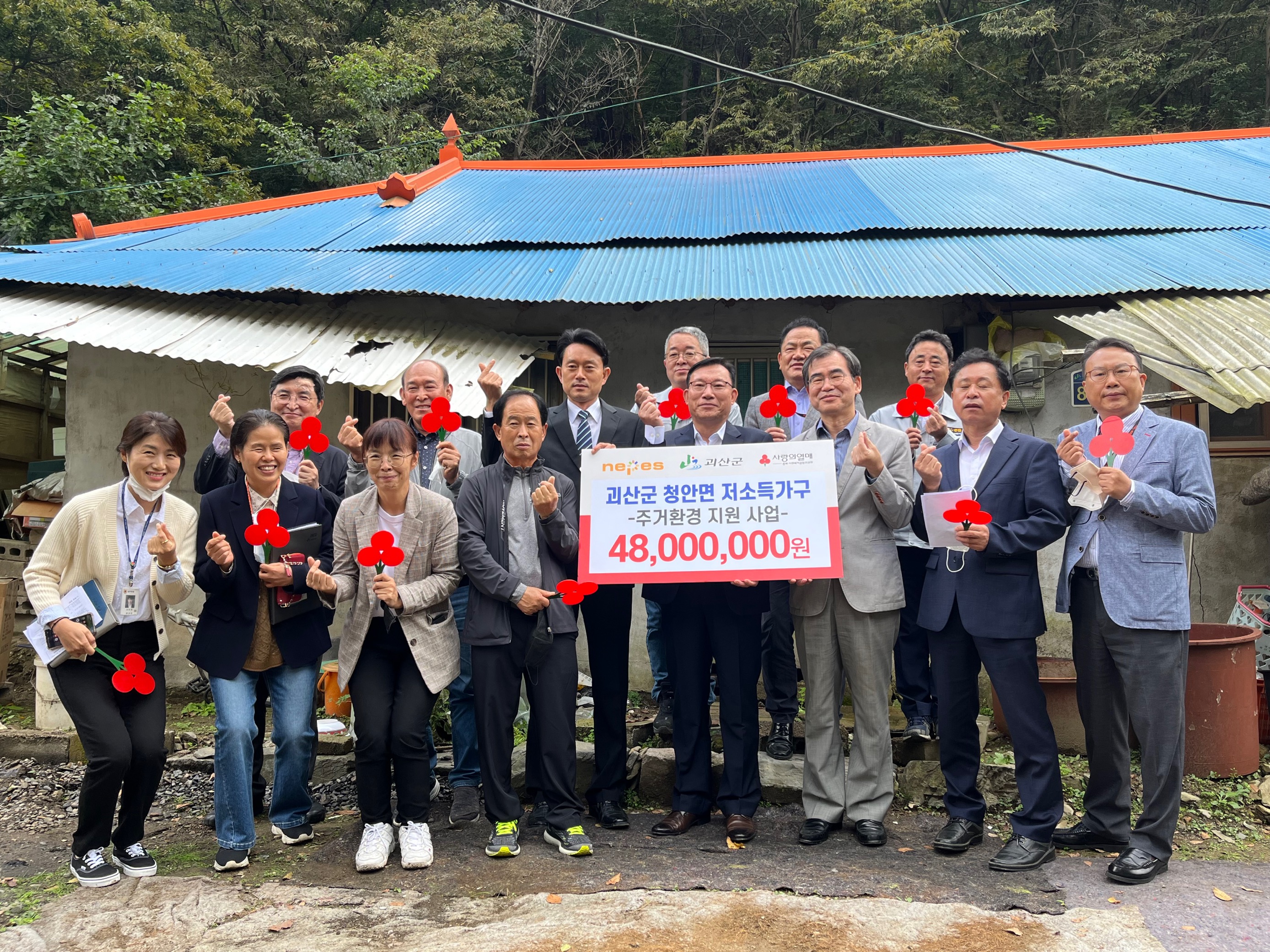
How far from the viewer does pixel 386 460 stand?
392 centimetres

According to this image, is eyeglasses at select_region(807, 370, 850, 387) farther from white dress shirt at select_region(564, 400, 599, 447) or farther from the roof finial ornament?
the roof finial ornament

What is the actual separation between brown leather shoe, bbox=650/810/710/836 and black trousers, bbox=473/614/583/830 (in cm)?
39

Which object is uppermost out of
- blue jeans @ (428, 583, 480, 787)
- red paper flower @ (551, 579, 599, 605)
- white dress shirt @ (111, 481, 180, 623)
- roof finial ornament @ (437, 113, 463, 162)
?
roof finial ornament @ (437, 113, 463, 162)

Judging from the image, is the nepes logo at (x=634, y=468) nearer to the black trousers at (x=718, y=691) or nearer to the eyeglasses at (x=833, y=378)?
the black trousers at (x=718, y=691)

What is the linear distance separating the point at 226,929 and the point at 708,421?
2.81 meters

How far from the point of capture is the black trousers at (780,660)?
196 inches

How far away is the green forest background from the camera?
1619 cm

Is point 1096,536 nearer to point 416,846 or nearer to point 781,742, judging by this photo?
point 781,742

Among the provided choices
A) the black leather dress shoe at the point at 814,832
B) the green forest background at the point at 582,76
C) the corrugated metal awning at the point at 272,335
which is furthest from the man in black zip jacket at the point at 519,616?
the green forest background at the point at 582,76

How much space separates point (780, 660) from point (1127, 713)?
1720 mm

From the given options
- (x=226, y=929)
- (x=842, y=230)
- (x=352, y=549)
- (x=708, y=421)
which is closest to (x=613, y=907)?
(x=226, y=929)

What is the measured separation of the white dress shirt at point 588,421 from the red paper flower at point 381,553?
3.47 feet

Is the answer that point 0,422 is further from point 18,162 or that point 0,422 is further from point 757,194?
point 757,194

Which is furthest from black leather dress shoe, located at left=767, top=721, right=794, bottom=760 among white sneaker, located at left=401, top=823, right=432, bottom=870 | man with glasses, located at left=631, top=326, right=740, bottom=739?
white sneaker, located at left=401, top=823, right=432, bottom=870
